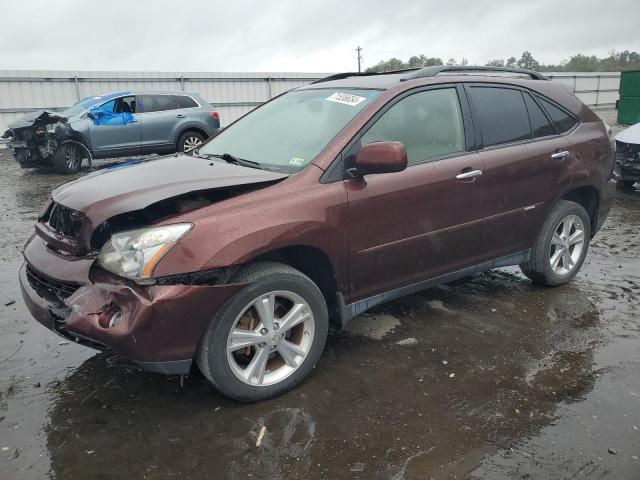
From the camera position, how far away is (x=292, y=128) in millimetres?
3617

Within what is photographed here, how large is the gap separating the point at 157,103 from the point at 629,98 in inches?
664

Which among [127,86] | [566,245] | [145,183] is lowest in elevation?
[566,245]

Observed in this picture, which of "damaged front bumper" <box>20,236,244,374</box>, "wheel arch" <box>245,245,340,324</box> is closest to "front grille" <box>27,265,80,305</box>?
"damaged front bumper" <box>20,236,244,374</box>

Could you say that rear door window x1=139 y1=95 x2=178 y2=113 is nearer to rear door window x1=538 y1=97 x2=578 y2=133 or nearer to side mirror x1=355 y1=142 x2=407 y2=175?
rear door window x1=538 y1=97 x2=578 y2=133

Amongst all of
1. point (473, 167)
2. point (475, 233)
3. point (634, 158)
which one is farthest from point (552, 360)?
point (634, 158)

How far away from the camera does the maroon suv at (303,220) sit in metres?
2.63

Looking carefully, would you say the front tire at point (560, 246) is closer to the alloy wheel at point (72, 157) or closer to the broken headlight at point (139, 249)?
the broken headlight at point (139, 249)

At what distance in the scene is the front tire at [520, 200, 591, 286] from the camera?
14.4ft

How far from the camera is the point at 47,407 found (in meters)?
2.92

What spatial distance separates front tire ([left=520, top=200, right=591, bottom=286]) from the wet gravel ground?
377 millimetres

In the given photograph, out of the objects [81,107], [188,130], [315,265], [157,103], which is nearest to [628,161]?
[315,265]

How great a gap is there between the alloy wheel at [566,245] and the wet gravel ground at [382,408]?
1.50 ft

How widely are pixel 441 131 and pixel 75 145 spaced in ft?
31.9

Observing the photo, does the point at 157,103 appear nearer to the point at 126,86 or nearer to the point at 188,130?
the point at 188,130
